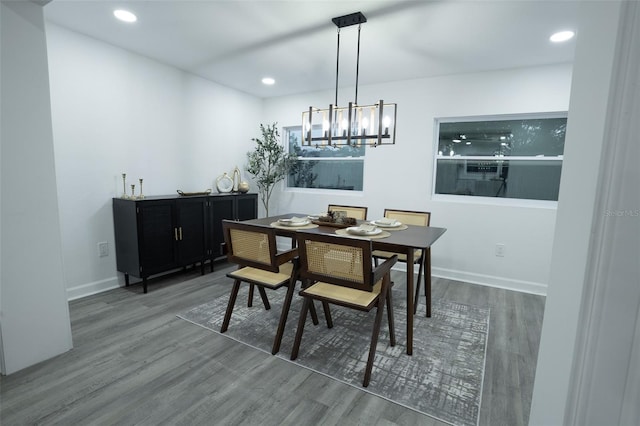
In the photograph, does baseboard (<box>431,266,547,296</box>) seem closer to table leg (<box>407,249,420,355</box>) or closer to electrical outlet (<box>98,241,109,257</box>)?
table leg (<box>407,249,420,355</box>)

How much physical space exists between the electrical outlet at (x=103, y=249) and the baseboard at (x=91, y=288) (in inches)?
10.8

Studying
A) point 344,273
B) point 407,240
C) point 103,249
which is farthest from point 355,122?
point 103,249

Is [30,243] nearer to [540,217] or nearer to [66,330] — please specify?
[66,330]

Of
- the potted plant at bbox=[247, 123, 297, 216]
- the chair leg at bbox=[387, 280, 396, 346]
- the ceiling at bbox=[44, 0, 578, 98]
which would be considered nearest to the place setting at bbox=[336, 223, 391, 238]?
the chair leg at bbox=[387, 280, 396, 346]

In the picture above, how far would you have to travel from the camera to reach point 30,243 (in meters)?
1.97

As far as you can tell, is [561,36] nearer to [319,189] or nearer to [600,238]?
[600,238]

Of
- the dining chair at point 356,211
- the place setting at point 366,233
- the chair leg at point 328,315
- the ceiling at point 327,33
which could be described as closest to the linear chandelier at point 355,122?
the ceiling at point 327,33

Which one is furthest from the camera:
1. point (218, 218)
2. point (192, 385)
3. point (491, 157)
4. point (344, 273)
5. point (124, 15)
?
point (218, 218)

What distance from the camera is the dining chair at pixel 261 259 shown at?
225 centimetres

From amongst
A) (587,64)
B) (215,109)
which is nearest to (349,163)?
(215,109)

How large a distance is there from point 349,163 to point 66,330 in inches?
144

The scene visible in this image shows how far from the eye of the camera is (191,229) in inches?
145

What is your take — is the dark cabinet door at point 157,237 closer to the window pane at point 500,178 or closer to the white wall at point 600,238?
the window pane at point 500,178

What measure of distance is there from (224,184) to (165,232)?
126cm
